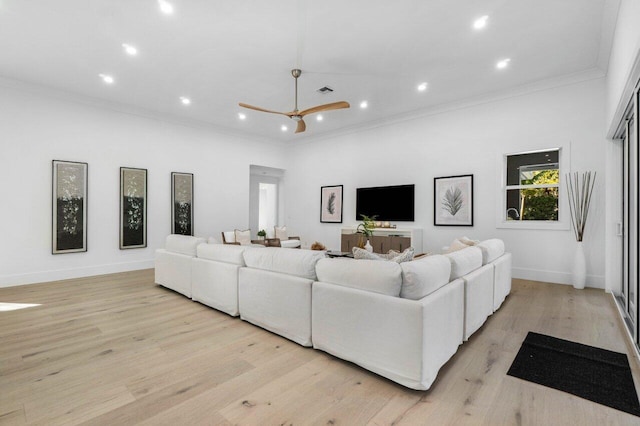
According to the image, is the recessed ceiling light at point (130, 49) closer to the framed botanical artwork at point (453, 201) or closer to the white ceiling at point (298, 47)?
the white ceiling at point (298, 47)

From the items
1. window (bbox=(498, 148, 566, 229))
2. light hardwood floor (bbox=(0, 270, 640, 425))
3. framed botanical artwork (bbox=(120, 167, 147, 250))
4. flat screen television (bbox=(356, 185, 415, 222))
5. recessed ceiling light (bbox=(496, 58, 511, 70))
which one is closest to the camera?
light hardwood floor (bbox=(0, 270, 640, 425))

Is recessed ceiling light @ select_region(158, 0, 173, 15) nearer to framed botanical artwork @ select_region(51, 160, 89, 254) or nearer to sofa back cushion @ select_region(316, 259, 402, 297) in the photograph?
sofa back cushion @ select_region(316, 259, 402, 297)

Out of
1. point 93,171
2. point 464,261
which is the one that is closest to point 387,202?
point 464,261

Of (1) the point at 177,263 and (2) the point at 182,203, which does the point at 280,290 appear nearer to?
(1) the point at 177,263

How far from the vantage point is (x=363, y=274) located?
2.27m

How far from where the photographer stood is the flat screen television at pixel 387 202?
21.4 feet

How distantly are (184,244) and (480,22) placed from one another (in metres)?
4.48

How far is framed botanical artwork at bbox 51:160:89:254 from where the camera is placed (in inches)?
202

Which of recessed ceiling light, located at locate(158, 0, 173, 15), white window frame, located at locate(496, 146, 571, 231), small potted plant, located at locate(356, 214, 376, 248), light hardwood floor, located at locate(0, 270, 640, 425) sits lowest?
light hardwood floor, located at locate(0, 270, 640, 425)

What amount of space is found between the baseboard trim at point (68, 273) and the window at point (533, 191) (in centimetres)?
680

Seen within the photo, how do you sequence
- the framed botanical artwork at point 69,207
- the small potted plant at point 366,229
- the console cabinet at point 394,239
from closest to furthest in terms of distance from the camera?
the framed botanical artwork at point 69,207 → the small potted plant at point 366,229 → the console cabinet at point 394,239

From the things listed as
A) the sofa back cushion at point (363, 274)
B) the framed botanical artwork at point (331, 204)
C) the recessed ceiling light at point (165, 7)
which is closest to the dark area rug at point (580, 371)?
the sofa back cushion at point (363, 274)

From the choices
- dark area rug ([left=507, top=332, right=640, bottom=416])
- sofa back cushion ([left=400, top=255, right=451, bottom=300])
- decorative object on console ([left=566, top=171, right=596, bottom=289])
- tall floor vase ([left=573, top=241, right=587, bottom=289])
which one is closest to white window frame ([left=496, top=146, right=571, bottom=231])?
decorative object on console ([left=566, top=171, right=596, bottom=289])

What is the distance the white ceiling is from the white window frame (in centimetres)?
118
